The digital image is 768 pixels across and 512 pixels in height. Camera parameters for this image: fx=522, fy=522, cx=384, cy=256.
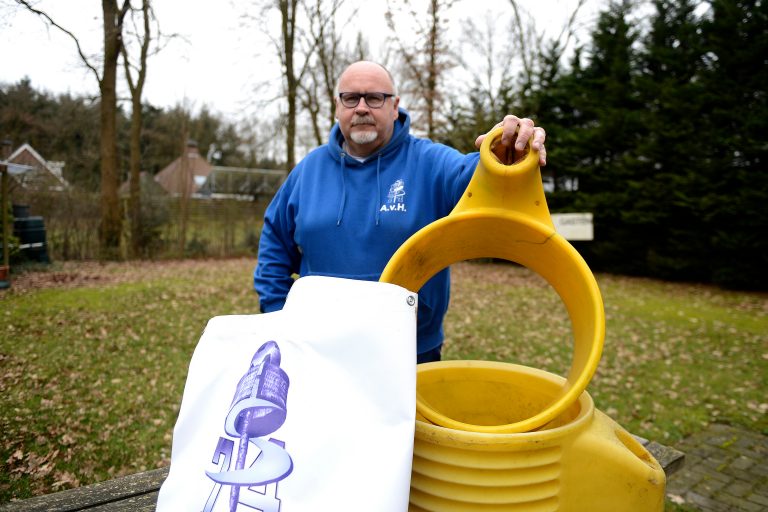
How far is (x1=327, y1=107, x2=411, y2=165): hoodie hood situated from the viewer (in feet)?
7.49

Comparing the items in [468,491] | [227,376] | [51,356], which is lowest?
[51,356]

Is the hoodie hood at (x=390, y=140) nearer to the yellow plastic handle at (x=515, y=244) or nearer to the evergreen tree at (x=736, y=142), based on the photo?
the yellow plastic handle at (x=515, y=244)

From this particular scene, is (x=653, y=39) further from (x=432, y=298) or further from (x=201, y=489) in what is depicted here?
(x=201, y=489)

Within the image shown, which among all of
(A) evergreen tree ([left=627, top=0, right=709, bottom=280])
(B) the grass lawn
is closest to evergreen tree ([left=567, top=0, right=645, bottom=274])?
(A) evergreen tree ([left=627, top=0, right=709, bottom=280])

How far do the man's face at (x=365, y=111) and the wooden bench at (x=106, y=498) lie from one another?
1659 mm

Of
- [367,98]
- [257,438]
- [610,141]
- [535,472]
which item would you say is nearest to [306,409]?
[257,438]

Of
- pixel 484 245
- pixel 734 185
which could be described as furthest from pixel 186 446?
pixel 734 185

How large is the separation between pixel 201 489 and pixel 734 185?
1203 centimetres

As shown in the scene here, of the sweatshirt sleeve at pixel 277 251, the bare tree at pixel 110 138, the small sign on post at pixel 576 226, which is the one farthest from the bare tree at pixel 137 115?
the sweatshirt sleeve at pixel 277 251

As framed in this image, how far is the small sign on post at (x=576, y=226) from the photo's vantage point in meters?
10.2

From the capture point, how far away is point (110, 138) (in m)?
13.2

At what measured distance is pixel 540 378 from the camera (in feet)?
5.84

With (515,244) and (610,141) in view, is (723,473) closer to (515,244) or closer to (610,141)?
(515,244)

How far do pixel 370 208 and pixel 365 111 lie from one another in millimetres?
414
